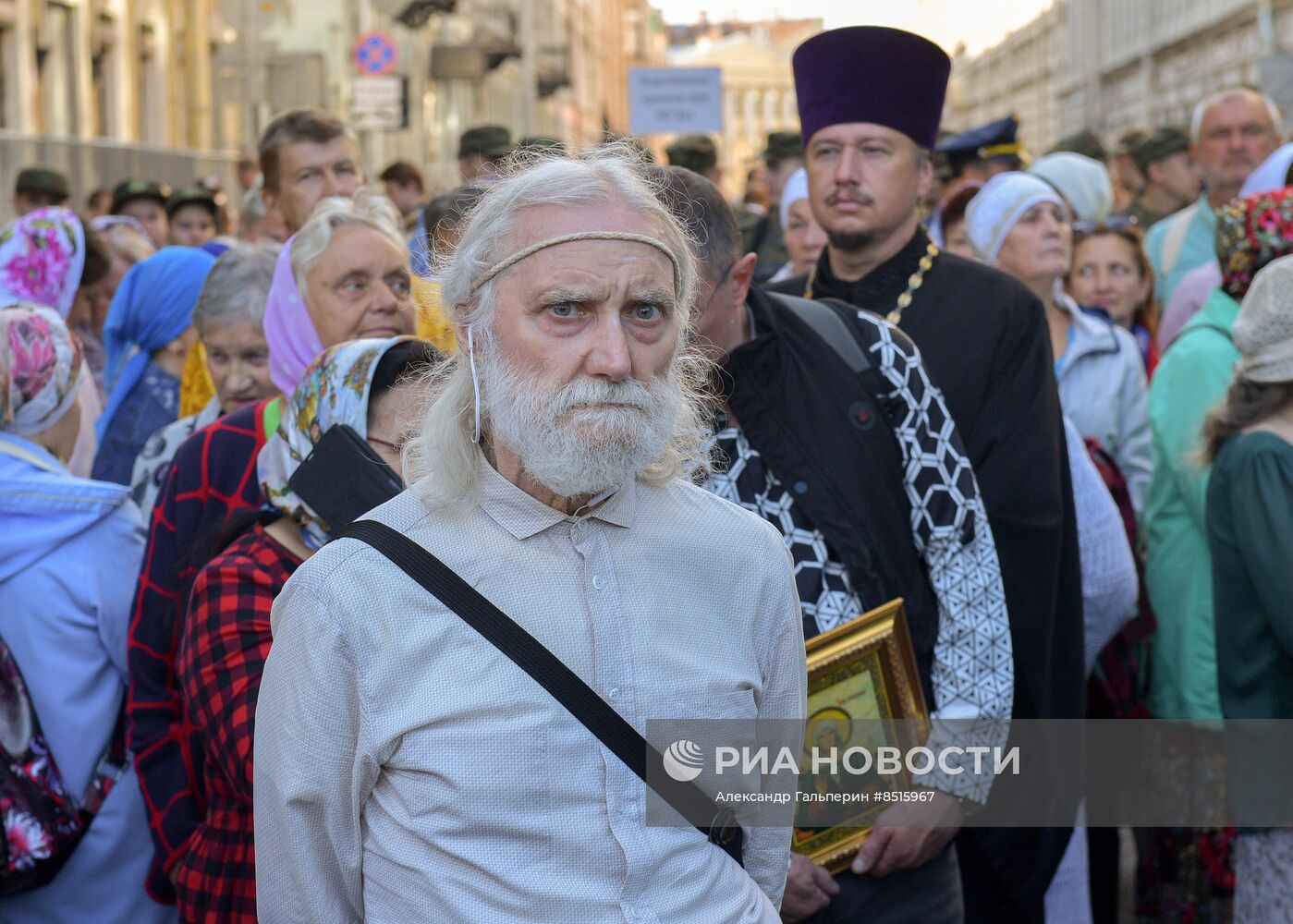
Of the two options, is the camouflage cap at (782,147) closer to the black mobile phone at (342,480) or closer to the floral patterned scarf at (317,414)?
the floral patterned scarf at (317,414)

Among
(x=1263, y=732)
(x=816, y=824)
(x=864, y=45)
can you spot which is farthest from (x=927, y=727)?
(x=864, y=45)

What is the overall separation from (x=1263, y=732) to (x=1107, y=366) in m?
1.96

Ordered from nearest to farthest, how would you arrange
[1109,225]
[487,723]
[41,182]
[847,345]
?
[487,723]
[847,345]
[1109,225]
[41,182]

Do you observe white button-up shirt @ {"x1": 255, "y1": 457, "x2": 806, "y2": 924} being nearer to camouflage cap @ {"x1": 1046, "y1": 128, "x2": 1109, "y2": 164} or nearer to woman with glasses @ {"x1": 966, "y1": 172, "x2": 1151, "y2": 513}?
woman with glasses @ {"x1": 966, "y1": 172, "x2": 1151, "y2": 513}

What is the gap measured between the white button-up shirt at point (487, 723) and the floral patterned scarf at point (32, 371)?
1720 millimetres

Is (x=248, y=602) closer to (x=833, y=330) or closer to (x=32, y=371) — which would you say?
(x=32, y=371)

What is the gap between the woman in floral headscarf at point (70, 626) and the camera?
3.59 m

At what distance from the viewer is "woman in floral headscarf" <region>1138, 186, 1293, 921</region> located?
469 cm

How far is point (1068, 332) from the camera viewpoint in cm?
572

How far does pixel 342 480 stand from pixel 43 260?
11.8 feet

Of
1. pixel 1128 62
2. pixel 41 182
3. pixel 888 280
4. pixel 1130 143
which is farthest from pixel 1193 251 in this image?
pixel 1128 62

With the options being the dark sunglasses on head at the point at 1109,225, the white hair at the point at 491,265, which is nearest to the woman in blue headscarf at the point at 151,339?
the white hair at the point at 491,265

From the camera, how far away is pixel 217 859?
2998 millimetres

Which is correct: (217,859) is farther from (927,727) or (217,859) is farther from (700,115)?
(700,115)
